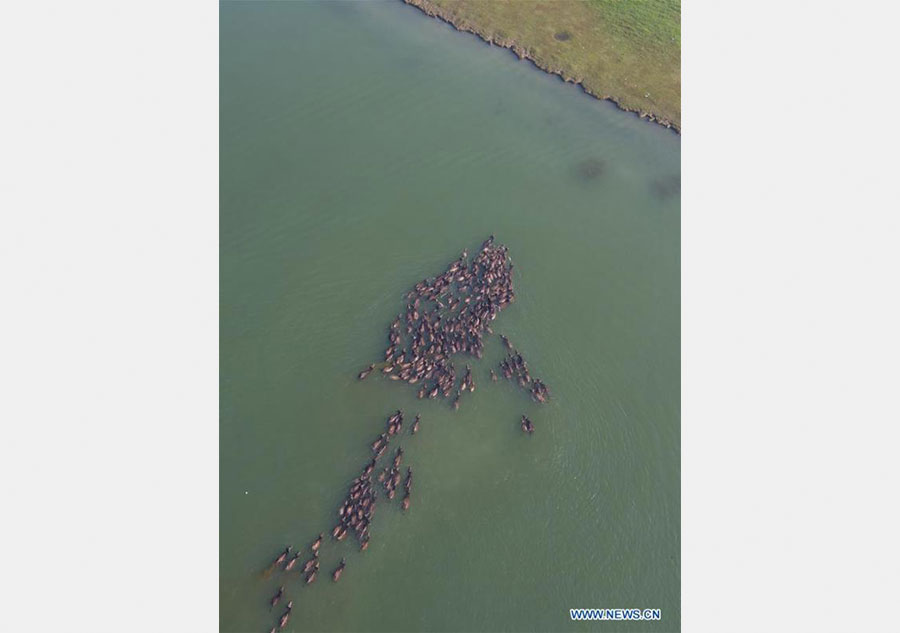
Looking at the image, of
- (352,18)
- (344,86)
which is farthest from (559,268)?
(352,18)

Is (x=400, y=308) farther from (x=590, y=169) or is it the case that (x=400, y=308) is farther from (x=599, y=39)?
(x=599, y=39)

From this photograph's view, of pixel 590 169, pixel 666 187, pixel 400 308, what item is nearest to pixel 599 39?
pixel 590 169

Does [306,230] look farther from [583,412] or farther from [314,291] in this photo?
[583,412]

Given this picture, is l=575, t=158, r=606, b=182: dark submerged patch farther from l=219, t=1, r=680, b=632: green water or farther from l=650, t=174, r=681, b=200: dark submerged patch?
l=650, t=174, r=681, b=200: dark submerged patch

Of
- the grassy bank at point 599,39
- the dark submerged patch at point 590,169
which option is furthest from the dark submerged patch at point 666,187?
the grassy bank at point 599,39

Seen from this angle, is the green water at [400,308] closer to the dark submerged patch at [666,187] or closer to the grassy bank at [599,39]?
the dark submerged patch at [666,187]

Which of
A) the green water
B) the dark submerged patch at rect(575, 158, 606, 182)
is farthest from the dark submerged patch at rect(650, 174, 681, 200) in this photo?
the dark submerged patch at rect(575, 158, 606, 182)
